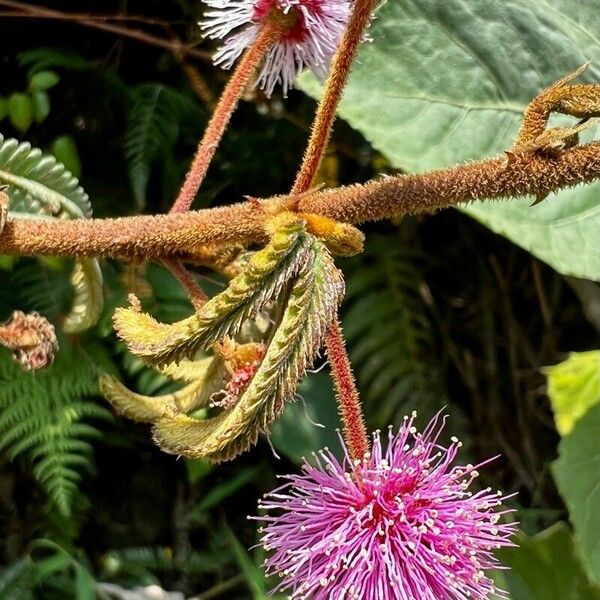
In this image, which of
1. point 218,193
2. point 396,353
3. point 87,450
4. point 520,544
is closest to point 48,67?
point 218,193

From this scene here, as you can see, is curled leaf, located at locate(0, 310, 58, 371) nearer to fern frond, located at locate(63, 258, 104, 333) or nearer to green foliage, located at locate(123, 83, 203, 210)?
fern frond, located at locate(63, 258, 104, 333)

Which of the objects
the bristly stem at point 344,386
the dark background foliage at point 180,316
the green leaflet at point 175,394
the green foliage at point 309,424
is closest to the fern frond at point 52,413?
the dark background foliage at point 180,316

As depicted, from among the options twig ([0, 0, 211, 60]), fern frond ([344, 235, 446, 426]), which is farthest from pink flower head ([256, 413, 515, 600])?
twig ([0, 0, 211, 60])

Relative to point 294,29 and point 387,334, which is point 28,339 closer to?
point 294,29

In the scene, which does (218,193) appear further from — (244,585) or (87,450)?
(244,585)

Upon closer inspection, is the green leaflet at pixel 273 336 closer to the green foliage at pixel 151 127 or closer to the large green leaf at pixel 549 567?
the large green leaf at pixel 549 567

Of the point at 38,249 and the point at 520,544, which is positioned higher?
the point at 38,249
